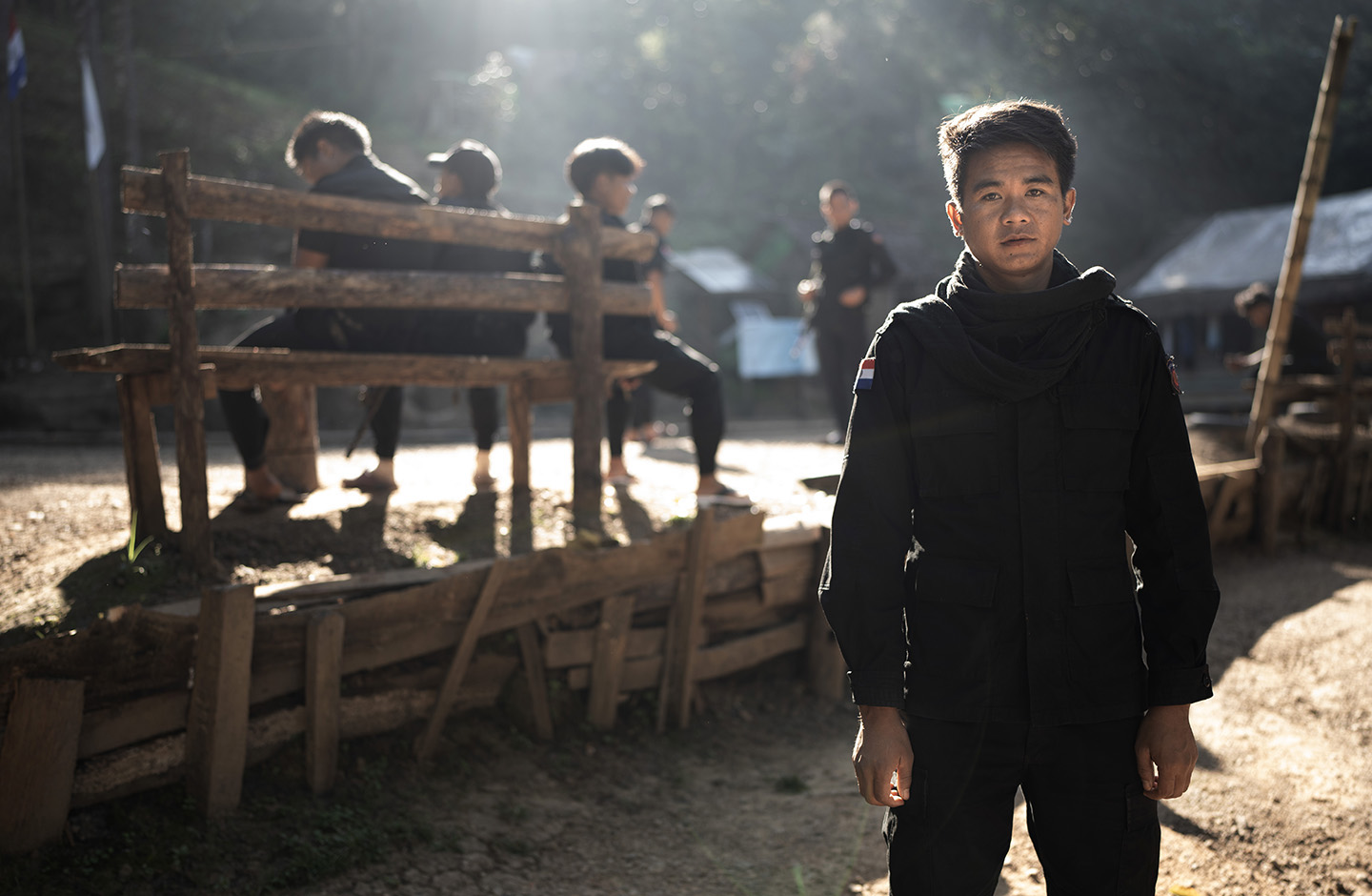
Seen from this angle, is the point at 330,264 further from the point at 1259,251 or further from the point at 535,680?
the point at 1259,251

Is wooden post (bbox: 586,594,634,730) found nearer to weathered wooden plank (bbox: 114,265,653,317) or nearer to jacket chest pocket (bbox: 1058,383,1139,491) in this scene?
weathered wooden plank (bbox: 114,265,653,317)

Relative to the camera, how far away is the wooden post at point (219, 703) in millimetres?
3369

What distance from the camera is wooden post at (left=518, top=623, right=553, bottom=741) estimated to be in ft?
14.2

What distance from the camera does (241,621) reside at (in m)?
3.40

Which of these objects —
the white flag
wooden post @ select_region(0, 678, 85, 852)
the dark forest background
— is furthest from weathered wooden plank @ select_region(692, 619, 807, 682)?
the dark forest background

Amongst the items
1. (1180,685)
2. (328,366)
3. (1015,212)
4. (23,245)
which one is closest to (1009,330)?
(1015,212)

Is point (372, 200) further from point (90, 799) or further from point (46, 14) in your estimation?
point (46, 14)

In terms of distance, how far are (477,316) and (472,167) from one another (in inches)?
36.7

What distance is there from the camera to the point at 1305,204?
25.4 ft

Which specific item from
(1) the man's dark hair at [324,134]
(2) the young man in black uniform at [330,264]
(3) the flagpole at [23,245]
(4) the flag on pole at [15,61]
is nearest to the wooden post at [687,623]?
(2) the young man in black uniform at [330,264]

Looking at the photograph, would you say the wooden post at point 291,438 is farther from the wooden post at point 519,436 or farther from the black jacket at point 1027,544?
the black jacket at point 1027,544

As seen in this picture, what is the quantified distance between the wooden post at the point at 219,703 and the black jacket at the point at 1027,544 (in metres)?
2.30

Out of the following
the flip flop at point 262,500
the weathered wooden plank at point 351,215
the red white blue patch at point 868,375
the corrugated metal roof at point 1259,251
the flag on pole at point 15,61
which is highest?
the flag on pole at point 15,61

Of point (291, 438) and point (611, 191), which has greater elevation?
A: point (611, 191)
